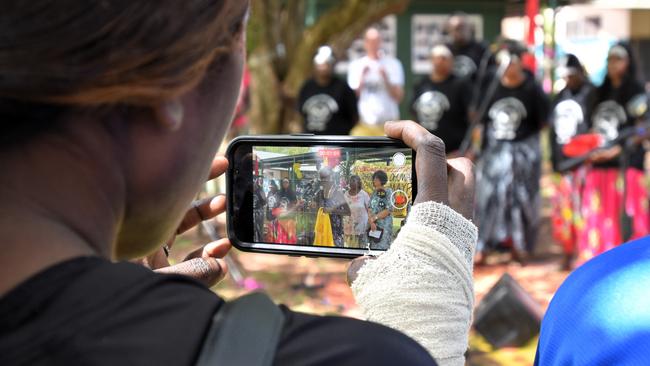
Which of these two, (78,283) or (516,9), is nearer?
(78,283)

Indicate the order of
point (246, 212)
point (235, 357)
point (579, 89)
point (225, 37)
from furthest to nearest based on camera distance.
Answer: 1. point (579, 89)
2. point (246, 212)
3. point (225, 37)
4. point (235, 357)

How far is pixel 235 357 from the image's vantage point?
23.6 inches

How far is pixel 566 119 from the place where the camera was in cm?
617

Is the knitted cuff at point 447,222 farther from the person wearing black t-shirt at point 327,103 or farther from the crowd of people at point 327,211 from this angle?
the person wearing black t-shirt at point 327,103

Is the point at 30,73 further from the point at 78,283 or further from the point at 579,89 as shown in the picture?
the point at 579,89

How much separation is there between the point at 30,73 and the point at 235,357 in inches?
11.4

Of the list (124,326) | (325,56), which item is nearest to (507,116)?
(325,56)

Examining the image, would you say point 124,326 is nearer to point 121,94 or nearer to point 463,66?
point 121,94

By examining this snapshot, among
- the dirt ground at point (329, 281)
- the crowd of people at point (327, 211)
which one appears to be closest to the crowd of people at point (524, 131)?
the dirt ground at point (329, 281)

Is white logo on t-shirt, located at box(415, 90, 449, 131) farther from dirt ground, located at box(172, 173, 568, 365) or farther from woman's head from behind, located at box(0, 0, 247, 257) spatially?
woman's head from behind, located at box(0, 0, 247, 257)

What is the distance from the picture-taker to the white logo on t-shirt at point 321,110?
6184 mm

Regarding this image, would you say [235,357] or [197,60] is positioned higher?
[197,60]

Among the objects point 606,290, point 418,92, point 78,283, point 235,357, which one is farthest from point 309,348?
point 418,92

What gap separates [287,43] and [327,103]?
34.2 inches
